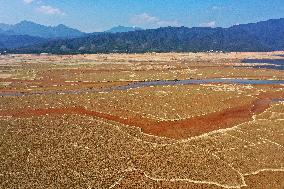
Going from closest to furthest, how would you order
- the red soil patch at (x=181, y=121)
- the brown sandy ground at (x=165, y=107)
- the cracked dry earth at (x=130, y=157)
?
1. the cracked dry earth at (x=130, y=157)
2. the red soil patch at (x=181, y=121)
3. the brown sandy ground at (x=165, y=107)

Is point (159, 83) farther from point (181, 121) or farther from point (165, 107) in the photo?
point (181, 121)

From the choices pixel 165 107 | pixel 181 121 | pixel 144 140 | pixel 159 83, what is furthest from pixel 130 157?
pixel 159 83

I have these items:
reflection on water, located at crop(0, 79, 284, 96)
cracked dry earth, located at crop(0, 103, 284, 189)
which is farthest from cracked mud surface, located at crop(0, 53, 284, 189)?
reflection on water, located at crop(0, 79, 284, 96)

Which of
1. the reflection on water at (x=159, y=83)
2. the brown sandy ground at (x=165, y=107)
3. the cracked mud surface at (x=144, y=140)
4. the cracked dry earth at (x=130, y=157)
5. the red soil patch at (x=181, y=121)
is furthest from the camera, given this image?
the reflection on water at (x=159, y=83)

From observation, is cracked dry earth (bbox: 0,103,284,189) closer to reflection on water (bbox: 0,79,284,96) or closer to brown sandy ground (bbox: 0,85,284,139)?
brown sandy ground (bbox: 0,85,284,139)

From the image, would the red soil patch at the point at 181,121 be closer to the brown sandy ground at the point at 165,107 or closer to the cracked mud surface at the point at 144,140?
the brown sandy ground at the point at 165,107

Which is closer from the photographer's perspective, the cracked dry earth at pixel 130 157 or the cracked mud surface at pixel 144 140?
the cracked dry earth at pixel 130 157

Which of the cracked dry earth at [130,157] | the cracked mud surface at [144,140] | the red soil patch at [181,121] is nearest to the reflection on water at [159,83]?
the cracked mud surface at [144,140]
